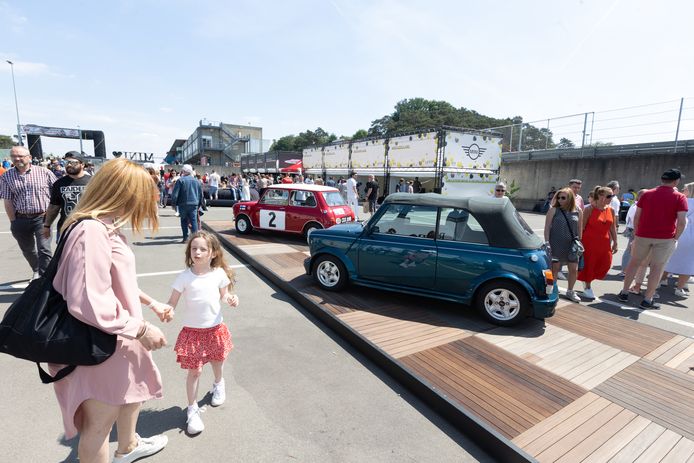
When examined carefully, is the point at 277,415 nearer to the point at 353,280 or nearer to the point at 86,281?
the point at 86,281

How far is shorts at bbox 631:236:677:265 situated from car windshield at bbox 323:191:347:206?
20.4 feet

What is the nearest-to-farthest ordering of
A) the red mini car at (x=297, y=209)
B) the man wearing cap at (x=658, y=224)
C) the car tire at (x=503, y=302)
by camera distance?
the car tire at (x=503, y=302), the man wearing cap at (x=658, y=224), the red mini car at (x=297, y=209)

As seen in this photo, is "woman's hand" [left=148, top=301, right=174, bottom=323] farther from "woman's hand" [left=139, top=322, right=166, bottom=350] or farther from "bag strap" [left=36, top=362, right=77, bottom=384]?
"bag strap" [left=36, top=362, right=77, bottom=384]

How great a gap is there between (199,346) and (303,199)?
6942mm

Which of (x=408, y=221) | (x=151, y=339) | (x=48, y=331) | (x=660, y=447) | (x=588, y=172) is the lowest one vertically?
(x=660, y=447)

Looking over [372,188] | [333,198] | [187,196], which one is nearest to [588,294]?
[333,198]

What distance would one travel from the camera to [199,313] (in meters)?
2.61

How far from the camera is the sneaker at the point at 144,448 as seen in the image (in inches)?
86.2

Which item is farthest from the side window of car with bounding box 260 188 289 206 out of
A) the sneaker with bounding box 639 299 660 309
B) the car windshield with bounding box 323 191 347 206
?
the sneaker with bounding box 639 299 660 309

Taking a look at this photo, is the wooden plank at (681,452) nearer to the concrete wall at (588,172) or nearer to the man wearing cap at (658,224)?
the man wearing cap at (658,224)

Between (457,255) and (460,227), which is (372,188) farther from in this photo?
(457,255)

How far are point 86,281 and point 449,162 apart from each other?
47.9 feet

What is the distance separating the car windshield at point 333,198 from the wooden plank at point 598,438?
23.8ft

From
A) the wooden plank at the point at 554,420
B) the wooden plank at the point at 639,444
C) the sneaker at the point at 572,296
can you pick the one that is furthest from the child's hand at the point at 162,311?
the sneaker at the point at 572,296
